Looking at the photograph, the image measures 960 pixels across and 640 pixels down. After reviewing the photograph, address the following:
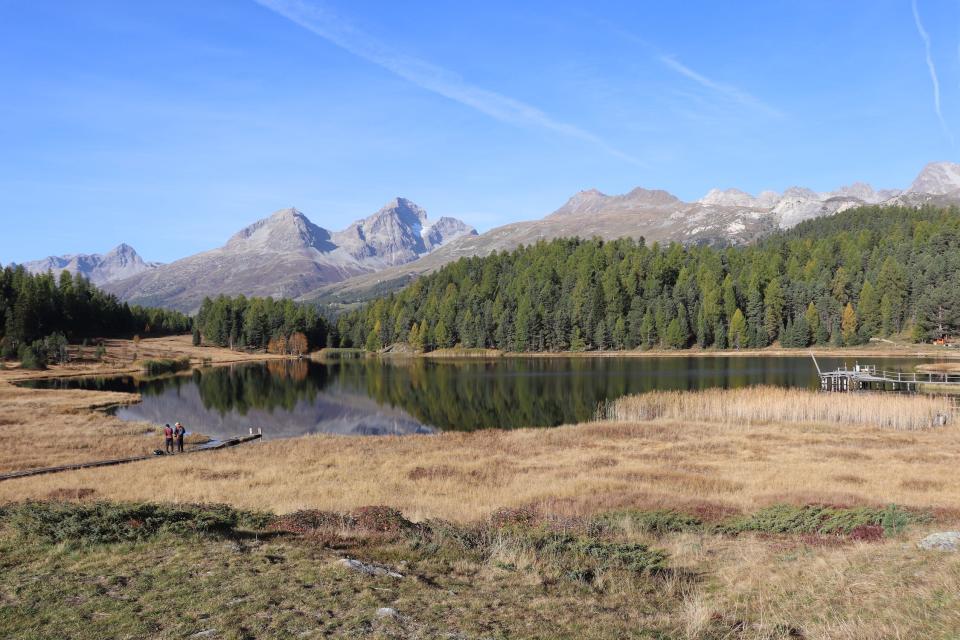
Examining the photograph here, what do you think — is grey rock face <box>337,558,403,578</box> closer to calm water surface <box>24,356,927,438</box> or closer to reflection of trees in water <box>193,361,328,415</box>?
calm water surface <box>24,356,927,438</box>

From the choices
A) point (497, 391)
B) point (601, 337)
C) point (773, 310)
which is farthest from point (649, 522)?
point (773, 310)

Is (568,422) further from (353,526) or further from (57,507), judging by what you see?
(57,507)

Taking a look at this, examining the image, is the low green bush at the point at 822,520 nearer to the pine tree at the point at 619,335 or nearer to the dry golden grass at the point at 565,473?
the dry golden grass at the point at 565,473

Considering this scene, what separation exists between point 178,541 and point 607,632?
425 inches

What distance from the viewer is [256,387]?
104125 millimetres

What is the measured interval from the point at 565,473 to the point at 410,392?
202 feet

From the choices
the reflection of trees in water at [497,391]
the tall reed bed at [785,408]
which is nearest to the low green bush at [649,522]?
the tall reed bed at [785,408]

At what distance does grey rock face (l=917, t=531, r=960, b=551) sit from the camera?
14.8 m

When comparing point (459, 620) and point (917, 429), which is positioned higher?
point (459, 620)

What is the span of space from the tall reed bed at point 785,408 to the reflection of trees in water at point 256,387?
45.6 metres

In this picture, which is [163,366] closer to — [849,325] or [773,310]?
[773,310]

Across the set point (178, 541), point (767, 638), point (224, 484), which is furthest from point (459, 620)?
point (224, 484)

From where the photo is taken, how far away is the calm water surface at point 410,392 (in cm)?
6769

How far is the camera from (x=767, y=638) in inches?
400
